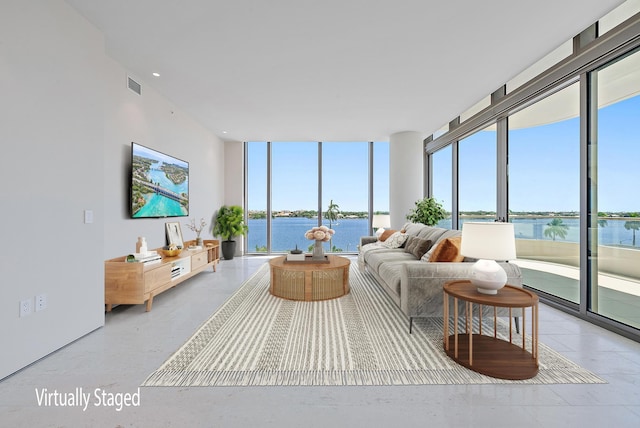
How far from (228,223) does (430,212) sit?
446 cm

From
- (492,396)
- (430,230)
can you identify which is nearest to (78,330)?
(492,396)

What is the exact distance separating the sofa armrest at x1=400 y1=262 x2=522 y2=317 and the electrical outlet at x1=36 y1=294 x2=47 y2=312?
9.75 ft

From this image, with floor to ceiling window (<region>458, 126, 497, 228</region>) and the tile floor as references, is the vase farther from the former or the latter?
floor to ceiling window (<region>458, 126, 497, 228</region>)

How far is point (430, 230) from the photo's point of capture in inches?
160

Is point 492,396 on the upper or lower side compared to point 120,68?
lower

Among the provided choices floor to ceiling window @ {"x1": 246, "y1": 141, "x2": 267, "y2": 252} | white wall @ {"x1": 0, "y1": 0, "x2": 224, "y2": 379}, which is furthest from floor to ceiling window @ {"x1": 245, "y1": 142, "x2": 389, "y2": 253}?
white wall @ {"x1": 0, "y1": 0, "x2": 224, "y2": 379}

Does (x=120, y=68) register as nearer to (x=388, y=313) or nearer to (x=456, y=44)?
(x=456, y=44)

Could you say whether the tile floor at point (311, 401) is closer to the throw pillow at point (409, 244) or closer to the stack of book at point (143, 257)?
the stack of book at point (143, 257)

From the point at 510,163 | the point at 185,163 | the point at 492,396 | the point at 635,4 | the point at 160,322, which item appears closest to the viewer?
the point at 492,396

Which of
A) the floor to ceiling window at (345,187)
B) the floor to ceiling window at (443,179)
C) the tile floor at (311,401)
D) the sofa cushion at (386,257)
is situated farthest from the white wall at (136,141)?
the floor to ceiling window at (443,179)

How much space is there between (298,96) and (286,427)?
401cm

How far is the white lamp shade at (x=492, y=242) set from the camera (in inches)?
79.1

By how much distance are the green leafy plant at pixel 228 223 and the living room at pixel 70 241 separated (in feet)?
10.1

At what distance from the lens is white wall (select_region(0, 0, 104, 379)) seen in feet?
6.37
